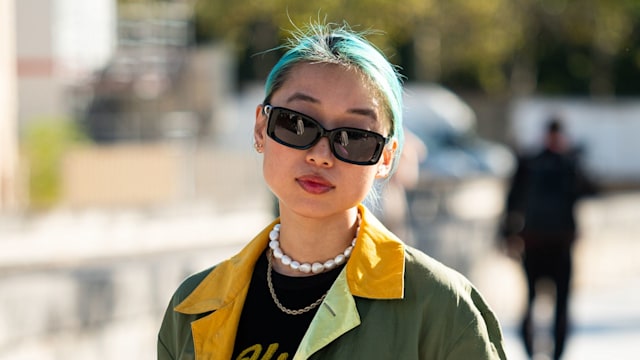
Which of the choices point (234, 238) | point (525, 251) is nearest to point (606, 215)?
point (234, 238)

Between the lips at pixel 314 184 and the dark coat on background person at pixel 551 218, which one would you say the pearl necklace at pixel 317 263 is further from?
the dark coat on background person at pixel 551 218

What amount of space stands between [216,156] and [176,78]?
44.0 ft

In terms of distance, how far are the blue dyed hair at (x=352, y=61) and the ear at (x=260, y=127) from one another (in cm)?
4

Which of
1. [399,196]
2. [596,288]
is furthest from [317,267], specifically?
[596,288]

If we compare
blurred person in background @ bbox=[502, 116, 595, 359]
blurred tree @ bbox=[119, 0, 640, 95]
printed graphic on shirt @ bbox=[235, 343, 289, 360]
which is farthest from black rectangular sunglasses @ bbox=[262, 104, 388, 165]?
blurred tree @ bbox=[119, 0, 640, 95]

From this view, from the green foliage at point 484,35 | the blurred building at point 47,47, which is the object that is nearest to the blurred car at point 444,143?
the green foliage at point 484,35

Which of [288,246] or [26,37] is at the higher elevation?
[288,246]

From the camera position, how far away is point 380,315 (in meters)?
2.77

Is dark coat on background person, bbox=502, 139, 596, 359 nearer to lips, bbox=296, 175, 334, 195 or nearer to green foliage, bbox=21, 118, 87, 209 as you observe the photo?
lips, bbox=296, 175, 334, 195

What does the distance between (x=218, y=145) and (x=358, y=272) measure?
1254 inches

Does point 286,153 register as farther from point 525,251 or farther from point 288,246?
point 525,251

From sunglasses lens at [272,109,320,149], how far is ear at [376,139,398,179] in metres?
0.17

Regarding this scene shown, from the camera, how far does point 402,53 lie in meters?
54.2

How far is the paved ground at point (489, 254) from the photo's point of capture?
12157mm
